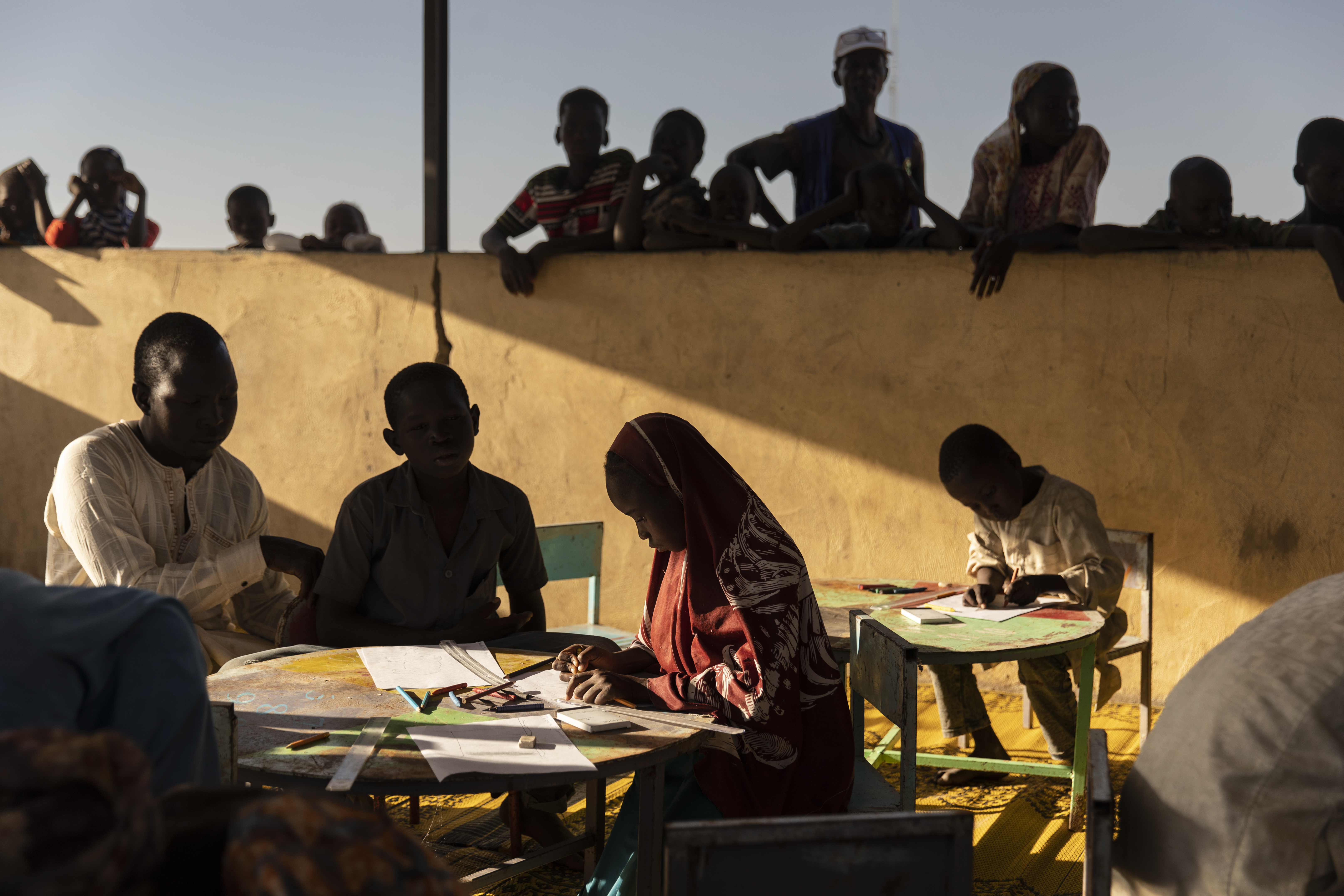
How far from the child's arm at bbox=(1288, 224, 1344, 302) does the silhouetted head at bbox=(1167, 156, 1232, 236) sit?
0.92 ft

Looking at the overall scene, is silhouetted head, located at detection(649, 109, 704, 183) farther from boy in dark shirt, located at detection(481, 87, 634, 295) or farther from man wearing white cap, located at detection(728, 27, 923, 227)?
man wearing white cap, located at detection(728, 27, 923, 227)

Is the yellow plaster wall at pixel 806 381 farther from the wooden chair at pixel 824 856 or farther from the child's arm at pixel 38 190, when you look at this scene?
the wooden chair at pixel 824 856

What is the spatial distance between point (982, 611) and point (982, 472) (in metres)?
0.50

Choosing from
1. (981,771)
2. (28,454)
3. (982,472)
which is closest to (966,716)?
(981,771)

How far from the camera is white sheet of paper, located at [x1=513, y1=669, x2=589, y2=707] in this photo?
2139 millimetres

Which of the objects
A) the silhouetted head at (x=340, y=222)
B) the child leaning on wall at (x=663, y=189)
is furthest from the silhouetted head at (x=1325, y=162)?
the silhouetted head at (x=340, y=222)

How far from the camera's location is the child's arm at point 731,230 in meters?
5.00

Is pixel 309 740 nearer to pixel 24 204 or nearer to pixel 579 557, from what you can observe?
pixel 579 557

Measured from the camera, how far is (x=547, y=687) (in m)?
2.25

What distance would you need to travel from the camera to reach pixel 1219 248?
4.44 meters

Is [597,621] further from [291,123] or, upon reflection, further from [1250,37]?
[291,123]

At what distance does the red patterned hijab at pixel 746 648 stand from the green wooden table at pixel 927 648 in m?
0.16

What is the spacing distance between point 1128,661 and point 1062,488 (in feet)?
4.81

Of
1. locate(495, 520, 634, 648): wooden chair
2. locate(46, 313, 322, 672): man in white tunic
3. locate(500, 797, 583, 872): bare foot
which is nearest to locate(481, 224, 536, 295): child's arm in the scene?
locate(495, 520, 634, 648): wooden chair
